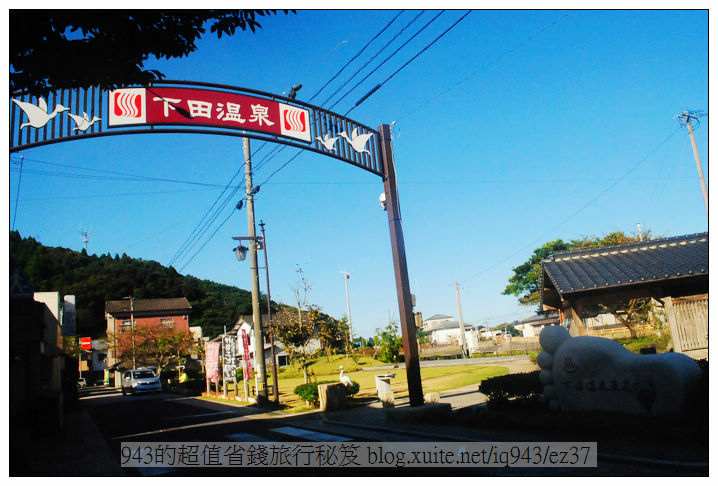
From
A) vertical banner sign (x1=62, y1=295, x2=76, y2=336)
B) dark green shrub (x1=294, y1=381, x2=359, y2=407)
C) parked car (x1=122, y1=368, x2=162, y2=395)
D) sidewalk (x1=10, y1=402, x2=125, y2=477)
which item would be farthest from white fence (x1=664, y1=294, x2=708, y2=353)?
parked car (x1=122, y1=368, x2=162, y2=395)

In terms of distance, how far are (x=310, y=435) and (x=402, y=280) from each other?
12.5 ft

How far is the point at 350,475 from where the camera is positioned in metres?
6.29

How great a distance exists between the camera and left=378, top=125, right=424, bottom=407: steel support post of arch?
1045 centimetres

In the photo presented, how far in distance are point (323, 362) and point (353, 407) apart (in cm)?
2840

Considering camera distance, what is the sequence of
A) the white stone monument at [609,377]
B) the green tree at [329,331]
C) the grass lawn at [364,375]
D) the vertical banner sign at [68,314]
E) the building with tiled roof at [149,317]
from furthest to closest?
the building with tiled roof at [149,317], the green tree at [329,331], the grass lawn at [364,375], the vertical banner sign at [68,314], the white stone monument at [609,377]

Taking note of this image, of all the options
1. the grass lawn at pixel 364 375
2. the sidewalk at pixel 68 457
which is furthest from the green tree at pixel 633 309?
the sidewalk at pixel 68 457

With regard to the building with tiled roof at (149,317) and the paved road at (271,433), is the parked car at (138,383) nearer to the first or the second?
the building with tiled roof at (149,317)

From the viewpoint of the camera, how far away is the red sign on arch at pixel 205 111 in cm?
848

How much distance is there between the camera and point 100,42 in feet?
20.2

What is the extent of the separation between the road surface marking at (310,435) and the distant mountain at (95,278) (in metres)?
5.59

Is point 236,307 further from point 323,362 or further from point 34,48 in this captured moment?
point 34,48

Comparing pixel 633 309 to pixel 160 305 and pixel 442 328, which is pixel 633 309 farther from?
pixel 442 328

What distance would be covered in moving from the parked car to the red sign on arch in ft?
87.5

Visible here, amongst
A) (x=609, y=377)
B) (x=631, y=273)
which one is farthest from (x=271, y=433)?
(x=631, y=273)
